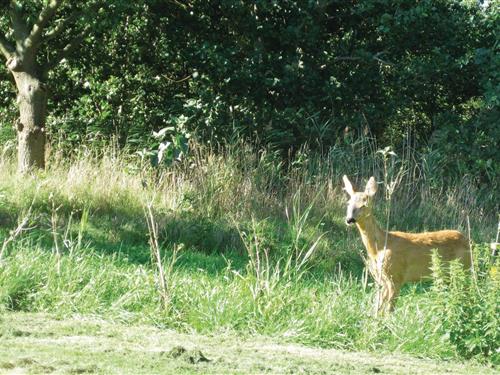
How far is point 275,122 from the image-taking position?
16.4 meters

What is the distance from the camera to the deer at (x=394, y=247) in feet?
30.9

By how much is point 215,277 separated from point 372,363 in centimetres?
321

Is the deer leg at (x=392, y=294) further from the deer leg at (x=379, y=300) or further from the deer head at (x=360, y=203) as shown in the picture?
the deer head at (x=360, y=203)

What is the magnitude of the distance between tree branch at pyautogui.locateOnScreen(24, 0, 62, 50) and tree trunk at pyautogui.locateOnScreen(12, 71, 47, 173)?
0.49 meters

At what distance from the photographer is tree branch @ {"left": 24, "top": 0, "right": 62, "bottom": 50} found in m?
14.0

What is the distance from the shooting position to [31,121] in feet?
48.3

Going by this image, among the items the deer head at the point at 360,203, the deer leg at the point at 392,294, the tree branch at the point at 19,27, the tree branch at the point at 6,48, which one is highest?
the tree branch at the point at 19,27

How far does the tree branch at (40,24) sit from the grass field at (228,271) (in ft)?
6.30

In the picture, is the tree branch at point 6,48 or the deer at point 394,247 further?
the tree branch at point 6,48

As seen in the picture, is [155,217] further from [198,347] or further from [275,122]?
[198,347]

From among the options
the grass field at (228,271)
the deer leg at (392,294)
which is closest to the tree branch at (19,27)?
the grass field at (228,271)

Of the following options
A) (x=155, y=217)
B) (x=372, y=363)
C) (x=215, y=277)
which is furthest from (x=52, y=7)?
(x=372, y=363)

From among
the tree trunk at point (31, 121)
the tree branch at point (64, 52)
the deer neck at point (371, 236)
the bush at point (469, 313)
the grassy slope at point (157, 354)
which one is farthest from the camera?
the tree branch at point (64, 52)

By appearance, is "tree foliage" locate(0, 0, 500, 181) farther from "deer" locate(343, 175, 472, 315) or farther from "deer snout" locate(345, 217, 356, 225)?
"deer snout" locate(345, 217, 356, 225)
